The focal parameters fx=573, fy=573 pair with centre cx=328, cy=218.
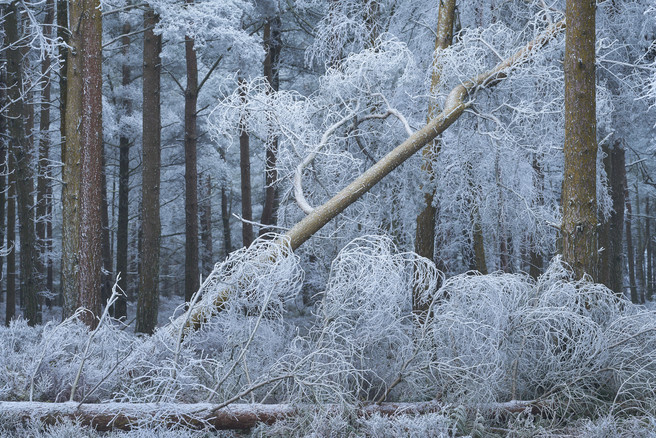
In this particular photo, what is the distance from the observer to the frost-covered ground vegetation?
16.8ft

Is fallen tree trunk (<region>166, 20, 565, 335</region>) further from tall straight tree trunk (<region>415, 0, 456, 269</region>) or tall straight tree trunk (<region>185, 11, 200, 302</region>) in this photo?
tall straight tree trunk (<region>185, 11, 200, 302</region>)

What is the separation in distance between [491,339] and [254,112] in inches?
179

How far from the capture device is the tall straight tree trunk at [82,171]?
768 centimetres

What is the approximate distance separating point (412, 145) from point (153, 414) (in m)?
4.78

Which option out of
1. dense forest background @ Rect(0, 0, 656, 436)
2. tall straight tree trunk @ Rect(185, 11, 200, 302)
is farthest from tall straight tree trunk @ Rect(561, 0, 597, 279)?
tall straight tree trunk @ Rect(185, 11, 200, 302)

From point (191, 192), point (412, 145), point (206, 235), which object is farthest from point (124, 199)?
point (412, 145)

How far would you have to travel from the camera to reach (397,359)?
574cm

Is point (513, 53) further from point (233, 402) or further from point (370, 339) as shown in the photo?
point (233, 402)

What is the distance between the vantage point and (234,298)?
5.88 meters

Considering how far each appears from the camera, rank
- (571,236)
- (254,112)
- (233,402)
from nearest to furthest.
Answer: (233,402)
(571,236)
(254,112)

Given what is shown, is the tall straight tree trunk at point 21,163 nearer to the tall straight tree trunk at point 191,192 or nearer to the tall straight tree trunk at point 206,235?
the tall straight tree trunk at point 191,192

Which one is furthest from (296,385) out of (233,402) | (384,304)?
(384,304)

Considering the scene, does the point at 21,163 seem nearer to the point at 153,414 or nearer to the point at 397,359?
the point at 153,414

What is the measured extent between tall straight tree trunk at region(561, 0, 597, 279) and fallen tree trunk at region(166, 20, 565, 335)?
0.88 metres
